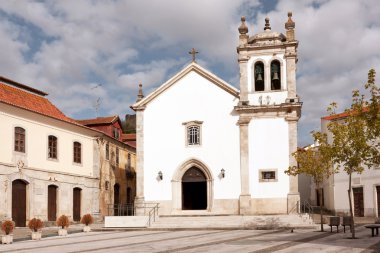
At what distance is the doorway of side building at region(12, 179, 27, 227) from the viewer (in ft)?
92.9

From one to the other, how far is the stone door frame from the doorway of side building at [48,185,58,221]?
7510mm

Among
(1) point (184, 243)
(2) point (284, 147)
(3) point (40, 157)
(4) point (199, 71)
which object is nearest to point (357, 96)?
(1) point (184, 243)

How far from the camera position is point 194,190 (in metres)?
33.0

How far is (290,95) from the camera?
30375 millimetres

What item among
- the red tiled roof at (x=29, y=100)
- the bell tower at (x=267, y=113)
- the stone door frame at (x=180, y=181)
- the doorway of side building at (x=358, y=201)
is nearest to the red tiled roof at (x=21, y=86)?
the red tiled roof at (x=29, y=100)

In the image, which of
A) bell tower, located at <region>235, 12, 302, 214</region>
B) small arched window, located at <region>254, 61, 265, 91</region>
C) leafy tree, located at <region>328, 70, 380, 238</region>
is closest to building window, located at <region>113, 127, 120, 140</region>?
bell tower, located at <region>235, 12, 302, 214</region>

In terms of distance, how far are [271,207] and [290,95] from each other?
22.0 feet

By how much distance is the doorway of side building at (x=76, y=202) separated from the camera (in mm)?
34125

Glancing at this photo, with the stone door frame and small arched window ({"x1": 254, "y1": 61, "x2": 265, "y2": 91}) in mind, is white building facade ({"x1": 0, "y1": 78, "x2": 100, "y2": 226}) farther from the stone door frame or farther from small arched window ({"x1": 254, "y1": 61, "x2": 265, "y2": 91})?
small arched window ({"x1": 254, "y1": 61, "x2": 265, "y2": 91})

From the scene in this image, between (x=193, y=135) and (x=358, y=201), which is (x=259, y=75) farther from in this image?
(x=358, y=201)

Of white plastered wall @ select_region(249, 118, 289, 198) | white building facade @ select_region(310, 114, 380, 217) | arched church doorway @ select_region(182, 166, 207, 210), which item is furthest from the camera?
white building facade @ select_region(310, 114, 380, 217)

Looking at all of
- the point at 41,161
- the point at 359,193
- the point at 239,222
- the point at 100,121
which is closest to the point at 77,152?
the point at 41,161

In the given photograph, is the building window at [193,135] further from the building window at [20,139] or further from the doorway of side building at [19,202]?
the doorway of side building at [19,202]

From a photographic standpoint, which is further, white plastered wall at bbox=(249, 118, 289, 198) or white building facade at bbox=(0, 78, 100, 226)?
white plastered wall at bbox=(249, 118, 289, 198)
